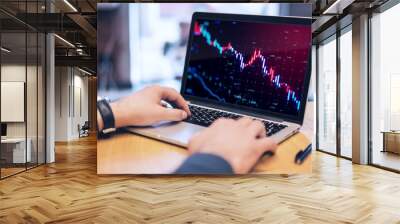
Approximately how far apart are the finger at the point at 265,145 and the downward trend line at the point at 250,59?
2.31 ft

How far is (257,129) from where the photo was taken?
6.15 m

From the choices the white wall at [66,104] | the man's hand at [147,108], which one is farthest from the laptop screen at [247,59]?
the white wall at [66,104]

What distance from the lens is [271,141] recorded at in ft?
20.2

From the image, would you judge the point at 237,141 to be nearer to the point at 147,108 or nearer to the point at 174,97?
the point at 174,97

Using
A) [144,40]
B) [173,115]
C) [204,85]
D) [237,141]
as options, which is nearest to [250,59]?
[204,85]

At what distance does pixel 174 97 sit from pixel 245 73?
1.20 meters

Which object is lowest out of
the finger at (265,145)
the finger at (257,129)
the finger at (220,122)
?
the finger at (265,145)

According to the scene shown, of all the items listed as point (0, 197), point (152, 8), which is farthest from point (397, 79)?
point (0, 197)

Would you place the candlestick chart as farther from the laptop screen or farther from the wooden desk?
the wooden desk

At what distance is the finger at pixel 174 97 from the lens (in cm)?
616

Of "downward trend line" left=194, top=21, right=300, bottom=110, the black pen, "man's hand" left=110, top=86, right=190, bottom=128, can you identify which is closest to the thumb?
"man's hand" left=110, top=86, right=190, bottom=128

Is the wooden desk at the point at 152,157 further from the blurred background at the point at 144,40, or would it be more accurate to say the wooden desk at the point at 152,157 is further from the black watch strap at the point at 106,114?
the blurred background at the point at 144,40

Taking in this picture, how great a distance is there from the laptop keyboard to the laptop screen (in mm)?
190

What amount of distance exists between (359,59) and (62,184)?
649cm
